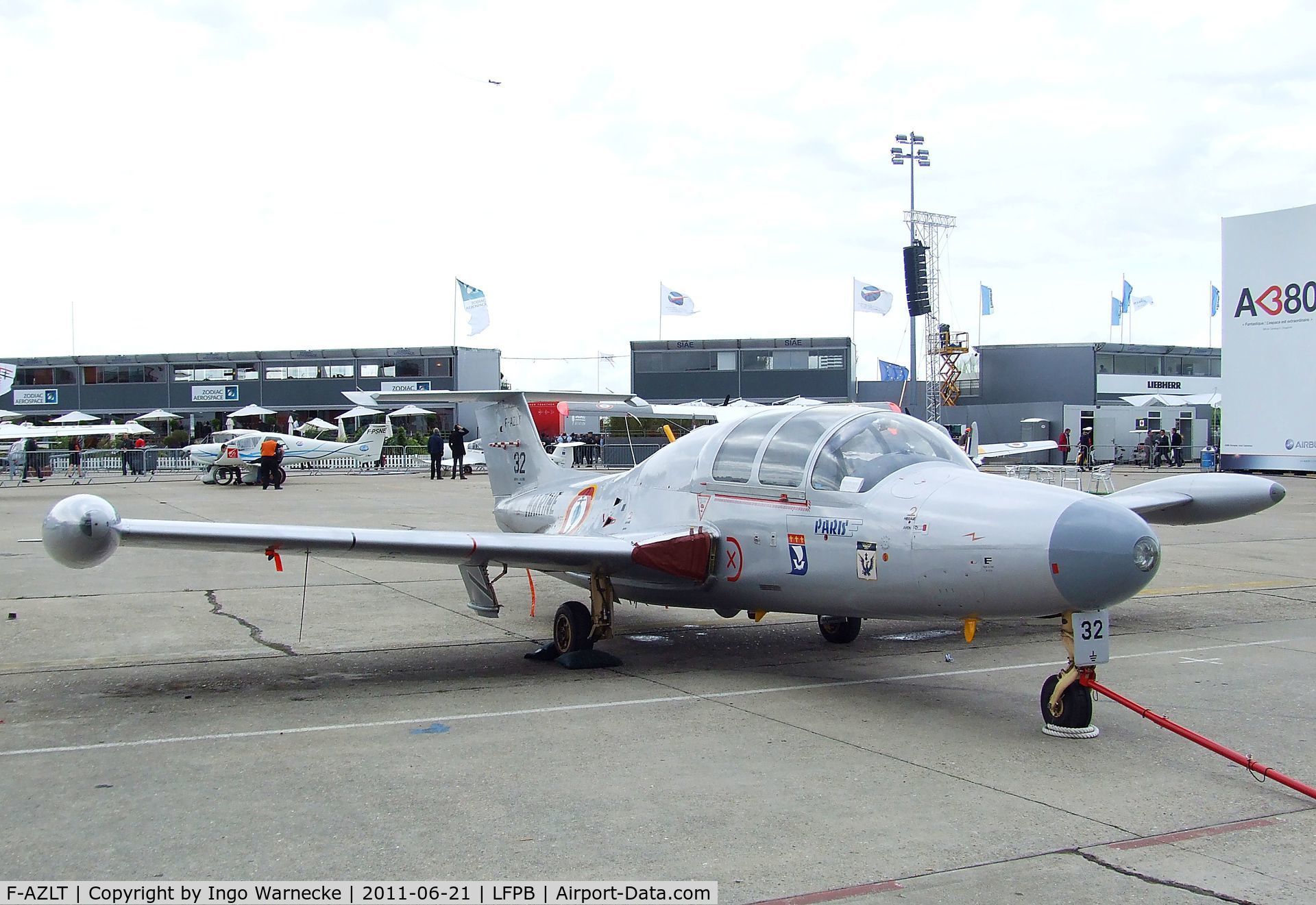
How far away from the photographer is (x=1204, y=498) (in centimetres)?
1059

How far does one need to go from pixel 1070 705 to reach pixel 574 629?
→ 4.02 m

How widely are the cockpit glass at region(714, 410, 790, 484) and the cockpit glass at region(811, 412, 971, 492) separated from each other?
2.48 feet

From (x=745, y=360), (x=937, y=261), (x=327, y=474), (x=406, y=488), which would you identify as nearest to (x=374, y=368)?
(x=745, y=360)

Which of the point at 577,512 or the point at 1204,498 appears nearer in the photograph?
the point at 577,512

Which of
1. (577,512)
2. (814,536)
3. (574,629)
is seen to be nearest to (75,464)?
(577,512)

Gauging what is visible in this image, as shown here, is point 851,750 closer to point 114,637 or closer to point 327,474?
point 114,637

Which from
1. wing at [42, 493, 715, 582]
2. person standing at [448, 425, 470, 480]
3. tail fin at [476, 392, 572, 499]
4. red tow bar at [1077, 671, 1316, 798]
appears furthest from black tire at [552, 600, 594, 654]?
person standing at [448, 425, 470, 480]

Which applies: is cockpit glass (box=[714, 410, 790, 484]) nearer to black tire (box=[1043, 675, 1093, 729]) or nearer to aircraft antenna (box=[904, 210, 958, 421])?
black tire (box=[1043, 675, 1093, 729])

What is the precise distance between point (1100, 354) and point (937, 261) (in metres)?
12.4

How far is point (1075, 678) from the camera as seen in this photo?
632cm

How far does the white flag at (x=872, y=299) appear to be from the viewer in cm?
6412

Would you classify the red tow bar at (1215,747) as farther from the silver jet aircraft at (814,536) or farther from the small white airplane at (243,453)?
the small white airplane at (243,453)

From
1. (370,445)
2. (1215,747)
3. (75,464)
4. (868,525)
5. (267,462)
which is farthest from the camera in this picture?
(370,445)

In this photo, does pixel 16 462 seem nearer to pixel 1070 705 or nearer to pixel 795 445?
pixel 795 445
